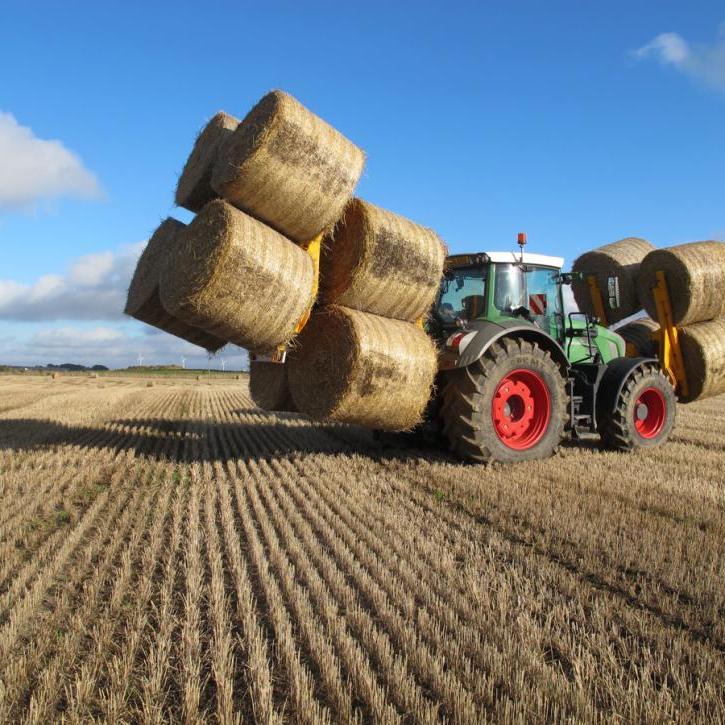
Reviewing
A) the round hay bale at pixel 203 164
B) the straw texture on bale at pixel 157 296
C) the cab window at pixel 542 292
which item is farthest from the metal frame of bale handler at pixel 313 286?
the cab window at pixel 542 292

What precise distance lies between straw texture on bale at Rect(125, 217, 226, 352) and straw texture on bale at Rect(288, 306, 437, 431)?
100cm

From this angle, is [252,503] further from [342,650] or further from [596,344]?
[596,344]

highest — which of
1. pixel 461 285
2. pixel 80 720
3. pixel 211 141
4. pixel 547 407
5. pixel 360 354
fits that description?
pixel 211 141

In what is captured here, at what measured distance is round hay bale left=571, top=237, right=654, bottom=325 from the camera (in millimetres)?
9883

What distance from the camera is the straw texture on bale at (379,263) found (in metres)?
5.69

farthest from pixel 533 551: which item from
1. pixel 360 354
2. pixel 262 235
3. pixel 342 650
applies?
pixel 262 235

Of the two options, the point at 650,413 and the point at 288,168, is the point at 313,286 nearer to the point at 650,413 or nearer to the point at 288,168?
the point at 288,168

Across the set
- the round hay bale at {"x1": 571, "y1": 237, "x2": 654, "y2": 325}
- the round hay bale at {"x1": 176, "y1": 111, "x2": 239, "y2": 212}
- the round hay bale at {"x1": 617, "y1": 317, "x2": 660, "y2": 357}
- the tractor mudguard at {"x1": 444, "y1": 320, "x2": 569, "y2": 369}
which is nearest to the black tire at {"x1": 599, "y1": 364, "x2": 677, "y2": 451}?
the tractor mudguard at {"x1": 444, "y1": 320, "x2": 569, "y2": 369}

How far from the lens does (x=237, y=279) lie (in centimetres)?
502

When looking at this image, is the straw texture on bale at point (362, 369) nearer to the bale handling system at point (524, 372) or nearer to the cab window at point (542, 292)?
the bale handling system at point (524, 372)

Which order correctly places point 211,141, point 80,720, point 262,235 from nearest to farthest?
point 80,720 < point 262,235 < point 211,141

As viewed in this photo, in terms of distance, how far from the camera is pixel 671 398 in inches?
320

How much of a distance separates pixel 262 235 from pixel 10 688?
362 centimetres

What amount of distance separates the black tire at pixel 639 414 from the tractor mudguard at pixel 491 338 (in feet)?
3.51
